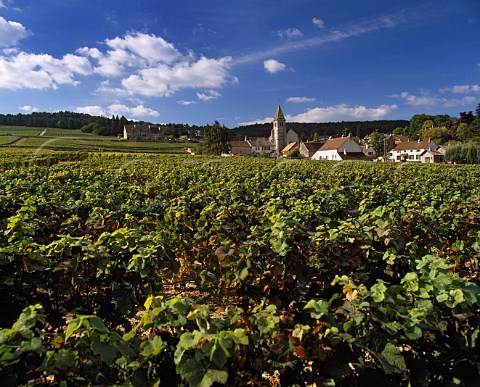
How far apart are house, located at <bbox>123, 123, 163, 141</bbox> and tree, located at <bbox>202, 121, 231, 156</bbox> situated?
35006mm

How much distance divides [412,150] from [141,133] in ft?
260

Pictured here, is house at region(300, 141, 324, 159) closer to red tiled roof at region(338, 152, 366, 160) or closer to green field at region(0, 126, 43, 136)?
red tiled roof at region(338, 152, 366, 160)

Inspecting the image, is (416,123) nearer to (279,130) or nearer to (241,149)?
(279,130)

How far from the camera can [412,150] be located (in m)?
83.5

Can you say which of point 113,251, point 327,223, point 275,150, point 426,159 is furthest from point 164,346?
point 275,150

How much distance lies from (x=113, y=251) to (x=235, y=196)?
350cm

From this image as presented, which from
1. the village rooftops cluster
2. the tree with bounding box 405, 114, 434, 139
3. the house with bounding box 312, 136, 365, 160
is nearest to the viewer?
the house with bounding box 312, 136, 365, 160

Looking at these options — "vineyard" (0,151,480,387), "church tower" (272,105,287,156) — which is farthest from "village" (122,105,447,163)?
"vineyard" (0,151,480,387)

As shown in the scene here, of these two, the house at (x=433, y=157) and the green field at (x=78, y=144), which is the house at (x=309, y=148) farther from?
the green field at (x=78, y=144)

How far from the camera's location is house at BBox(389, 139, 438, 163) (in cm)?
7988

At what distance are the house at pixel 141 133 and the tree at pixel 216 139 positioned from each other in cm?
3501

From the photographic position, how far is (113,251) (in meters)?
3.02

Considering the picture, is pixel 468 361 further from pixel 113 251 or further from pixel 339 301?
pixel 113 251

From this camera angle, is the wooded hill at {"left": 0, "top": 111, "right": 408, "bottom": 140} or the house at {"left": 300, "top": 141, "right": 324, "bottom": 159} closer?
the house at {"left": 300, "top": 141, "right": 324, "bottom": 159}
